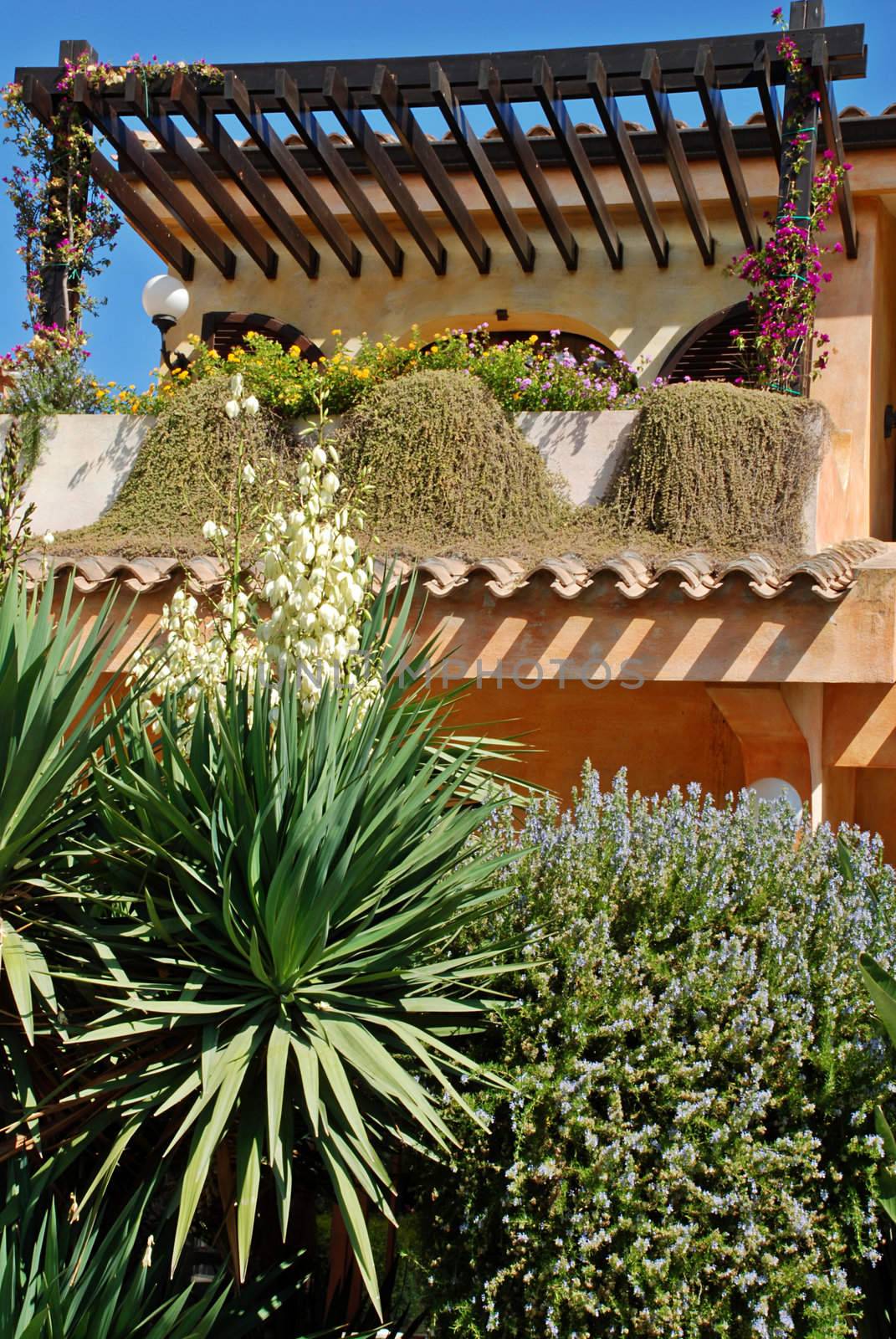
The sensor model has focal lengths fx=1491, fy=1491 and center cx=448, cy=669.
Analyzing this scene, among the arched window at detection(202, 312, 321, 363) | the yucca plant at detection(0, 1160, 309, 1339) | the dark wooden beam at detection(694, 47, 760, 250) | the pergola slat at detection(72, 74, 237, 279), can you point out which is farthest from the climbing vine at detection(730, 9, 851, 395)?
the yucca plant at detection(0, 1160, 309, 1339)

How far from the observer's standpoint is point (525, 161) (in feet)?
32.6

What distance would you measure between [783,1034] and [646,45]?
6.77 metres

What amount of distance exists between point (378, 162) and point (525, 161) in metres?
0.99

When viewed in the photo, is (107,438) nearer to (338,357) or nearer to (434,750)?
(338,357)

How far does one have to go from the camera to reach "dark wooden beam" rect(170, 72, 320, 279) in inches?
382

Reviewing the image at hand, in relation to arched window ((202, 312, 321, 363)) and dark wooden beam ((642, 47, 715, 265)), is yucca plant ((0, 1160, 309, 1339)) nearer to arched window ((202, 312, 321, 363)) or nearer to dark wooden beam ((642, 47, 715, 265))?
dark wooden beam ((642, 47, 715, 265))

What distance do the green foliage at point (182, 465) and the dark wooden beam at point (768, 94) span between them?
3627 millimetres

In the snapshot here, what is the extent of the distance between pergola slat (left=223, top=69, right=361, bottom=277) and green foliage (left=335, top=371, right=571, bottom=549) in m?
2.24

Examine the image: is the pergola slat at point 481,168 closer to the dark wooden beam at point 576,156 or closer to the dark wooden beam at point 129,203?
the dark wooden beam at point 576,156

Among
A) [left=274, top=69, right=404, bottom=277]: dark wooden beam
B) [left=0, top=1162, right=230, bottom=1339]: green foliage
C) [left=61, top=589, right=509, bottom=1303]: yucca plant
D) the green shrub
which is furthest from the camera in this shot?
[left=274, top=69, right=404, bottom=277]: dark wooden beam

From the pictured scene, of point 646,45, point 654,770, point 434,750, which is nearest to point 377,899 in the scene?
point 434,750

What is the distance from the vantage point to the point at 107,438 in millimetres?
9453

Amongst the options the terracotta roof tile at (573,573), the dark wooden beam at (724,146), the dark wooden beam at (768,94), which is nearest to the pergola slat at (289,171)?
the dark wooden beam at (724,146)

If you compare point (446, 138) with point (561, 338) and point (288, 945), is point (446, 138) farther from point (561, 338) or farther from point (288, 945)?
point (288, 945)
